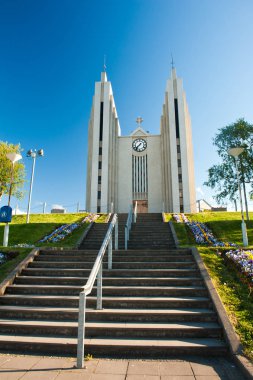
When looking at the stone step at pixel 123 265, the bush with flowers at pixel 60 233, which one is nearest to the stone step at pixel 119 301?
the stone step at pixel 123 265

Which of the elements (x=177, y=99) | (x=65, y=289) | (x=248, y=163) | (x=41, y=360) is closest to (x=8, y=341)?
(x=41, y=360)

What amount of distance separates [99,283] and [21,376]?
7.10 ft

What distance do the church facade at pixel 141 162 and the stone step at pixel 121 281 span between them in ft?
80.6

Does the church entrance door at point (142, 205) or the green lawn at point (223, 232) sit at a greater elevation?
the church entrance door at point (142, 205)

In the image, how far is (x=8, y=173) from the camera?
28.6 m

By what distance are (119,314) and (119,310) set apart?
0.17 meters

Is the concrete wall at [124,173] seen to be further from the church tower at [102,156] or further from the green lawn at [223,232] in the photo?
the green lawn at [223,232]

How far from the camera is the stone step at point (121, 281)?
6.36 metres

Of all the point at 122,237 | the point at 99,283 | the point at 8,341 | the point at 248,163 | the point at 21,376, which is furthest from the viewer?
the point at 248,163

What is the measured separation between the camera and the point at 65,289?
20.2 ft

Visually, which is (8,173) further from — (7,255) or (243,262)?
(243,262)

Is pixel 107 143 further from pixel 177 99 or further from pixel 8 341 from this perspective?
pixel 8 341

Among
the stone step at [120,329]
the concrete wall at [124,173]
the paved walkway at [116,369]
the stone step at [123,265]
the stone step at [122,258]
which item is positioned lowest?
the paved walkway at [116,369]

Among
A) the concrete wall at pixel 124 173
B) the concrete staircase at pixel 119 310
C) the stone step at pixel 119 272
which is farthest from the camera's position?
the concrete wall at pixel 124 173
